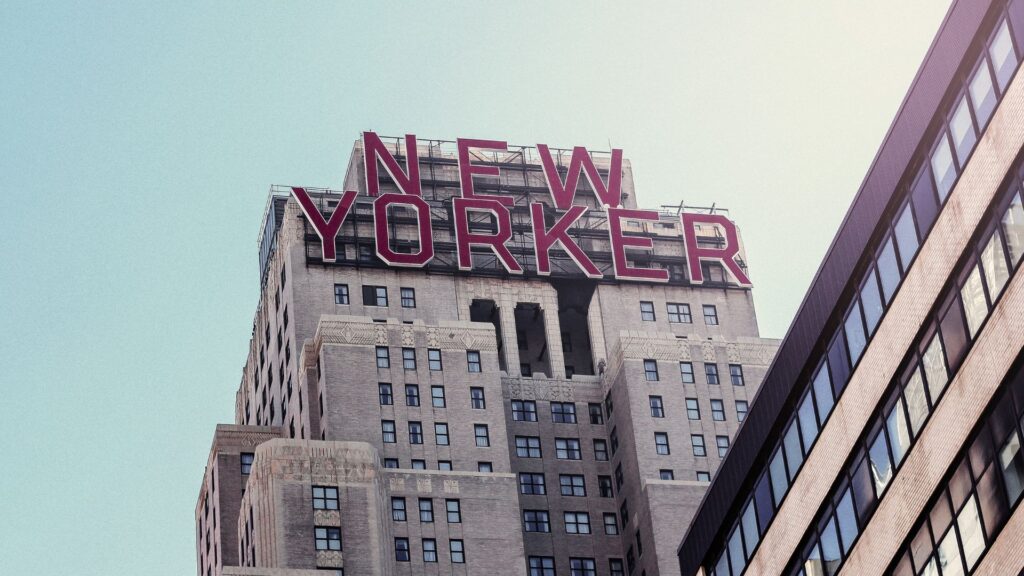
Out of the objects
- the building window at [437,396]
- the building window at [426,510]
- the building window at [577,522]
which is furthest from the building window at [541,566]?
the building window at [437,396]

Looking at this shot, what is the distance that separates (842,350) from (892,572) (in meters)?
9.04

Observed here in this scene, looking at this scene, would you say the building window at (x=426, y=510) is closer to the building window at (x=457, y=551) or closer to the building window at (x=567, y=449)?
the building window at (x=457, y=551)

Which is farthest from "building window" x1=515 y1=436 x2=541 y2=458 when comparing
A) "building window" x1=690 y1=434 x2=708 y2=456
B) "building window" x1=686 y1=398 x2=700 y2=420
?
"building window" x1=690 y1=434 x2=708 y2=456

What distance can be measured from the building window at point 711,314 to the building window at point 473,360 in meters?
24.4

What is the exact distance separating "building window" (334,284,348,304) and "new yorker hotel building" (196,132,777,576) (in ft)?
0.78

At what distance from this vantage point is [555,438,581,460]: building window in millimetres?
162500

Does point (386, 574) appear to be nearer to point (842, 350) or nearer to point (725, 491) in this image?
point (725, 491)

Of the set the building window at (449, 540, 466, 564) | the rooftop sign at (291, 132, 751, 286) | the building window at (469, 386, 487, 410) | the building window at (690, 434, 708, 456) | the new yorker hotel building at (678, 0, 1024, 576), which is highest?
the rooftop sign at (291, 132, 751, 286)

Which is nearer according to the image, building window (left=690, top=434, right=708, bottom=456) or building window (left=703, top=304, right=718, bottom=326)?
building window (left=690, top=434, right=708, bottom=456)

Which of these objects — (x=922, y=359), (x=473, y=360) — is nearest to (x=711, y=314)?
(x=473, y=360)

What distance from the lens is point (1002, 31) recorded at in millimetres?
57219

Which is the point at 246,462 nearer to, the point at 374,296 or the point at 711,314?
the point at 374,296

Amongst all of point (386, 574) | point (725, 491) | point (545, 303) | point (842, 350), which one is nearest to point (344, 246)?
point (545, 303)

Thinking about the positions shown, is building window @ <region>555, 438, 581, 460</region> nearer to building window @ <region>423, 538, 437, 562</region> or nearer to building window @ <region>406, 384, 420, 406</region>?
building window @ <region>406, 384, 420, 406</region>
